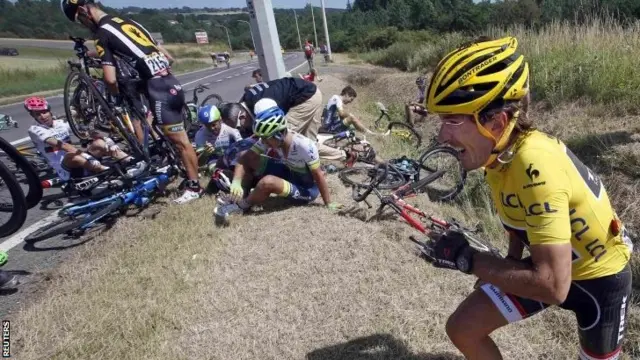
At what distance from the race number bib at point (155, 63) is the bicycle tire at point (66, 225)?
62.5 inches

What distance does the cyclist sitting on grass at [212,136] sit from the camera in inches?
237

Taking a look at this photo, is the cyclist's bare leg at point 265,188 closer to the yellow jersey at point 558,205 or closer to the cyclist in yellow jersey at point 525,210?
the cyclist in yellow jersey at point 525,210

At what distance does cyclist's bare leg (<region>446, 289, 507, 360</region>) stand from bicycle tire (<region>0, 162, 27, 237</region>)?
3.74m

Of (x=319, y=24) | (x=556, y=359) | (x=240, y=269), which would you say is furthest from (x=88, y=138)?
(x=319, y=24)

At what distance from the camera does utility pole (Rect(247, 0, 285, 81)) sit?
7.03m

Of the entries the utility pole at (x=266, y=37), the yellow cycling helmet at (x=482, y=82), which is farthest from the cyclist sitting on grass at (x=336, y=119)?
the yellow cycling helmet at (x=482, y=82)

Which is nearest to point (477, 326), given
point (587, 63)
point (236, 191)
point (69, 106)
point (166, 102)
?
point (236, 191)

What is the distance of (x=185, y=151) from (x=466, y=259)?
13.7 ft

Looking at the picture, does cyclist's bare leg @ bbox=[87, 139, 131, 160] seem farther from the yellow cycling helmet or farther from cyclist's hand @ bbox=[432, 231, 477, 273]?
the yellow cycling helmet

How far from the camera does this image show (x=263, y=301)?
303 centimetres

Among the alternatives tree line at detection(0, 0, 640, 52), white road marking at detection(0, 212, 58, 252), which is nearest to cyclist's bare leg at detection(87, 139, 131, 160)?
white road marking at detection(0, 212, 58, 252)

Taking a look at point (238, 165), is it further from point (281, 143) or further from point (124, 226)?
point (124, 226)

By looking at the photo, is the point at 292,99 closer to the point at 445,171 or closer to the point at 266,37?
the point at 266,37

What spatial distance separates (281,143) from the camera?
436 cm
